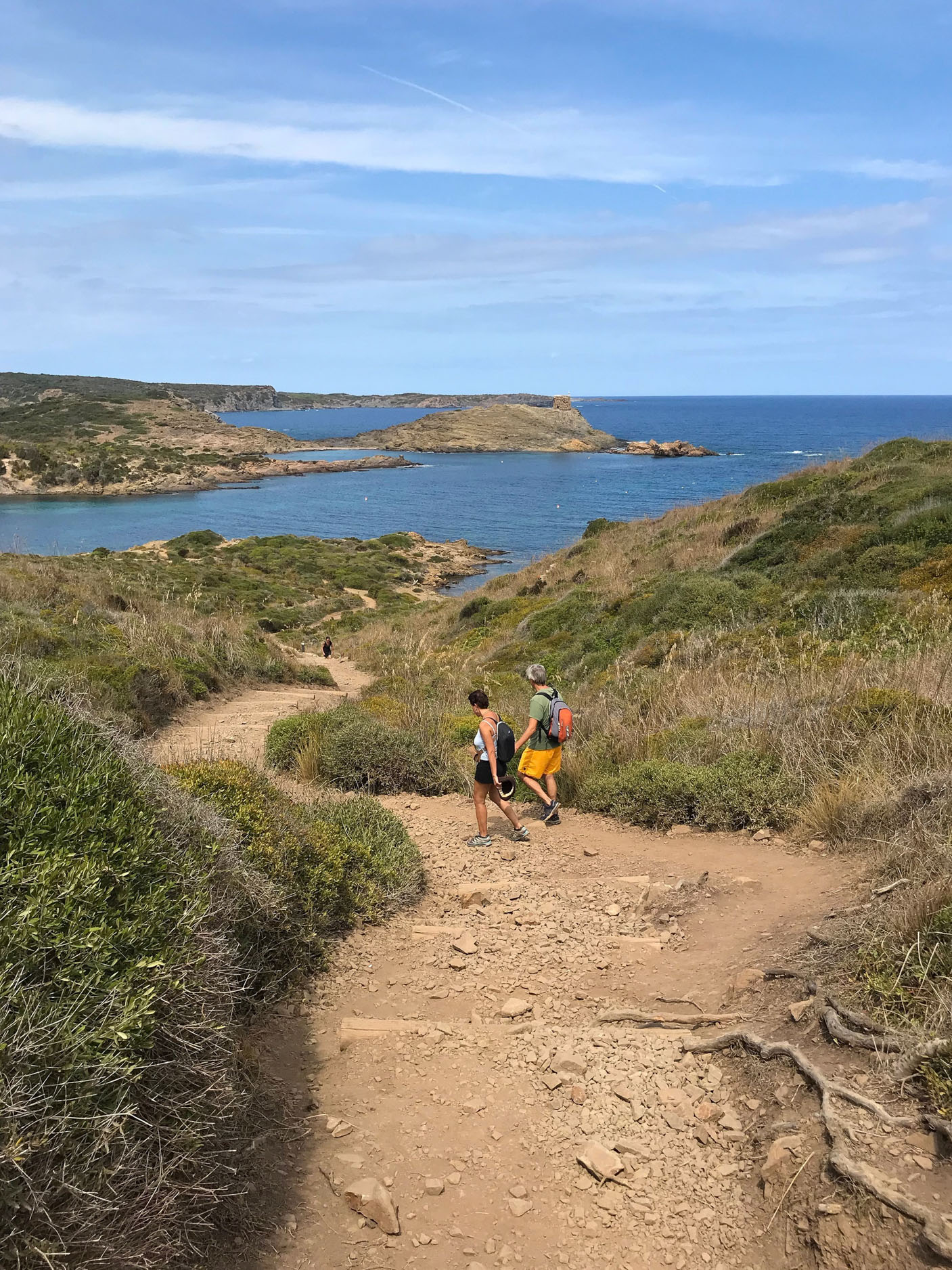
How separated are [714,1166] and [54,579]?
18662 mm

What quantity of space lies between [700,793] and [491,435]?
475 feet

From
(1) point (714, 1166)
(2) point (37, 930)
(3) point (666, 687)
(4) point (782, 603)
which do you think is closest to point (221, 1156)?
(2) point (37, 930)

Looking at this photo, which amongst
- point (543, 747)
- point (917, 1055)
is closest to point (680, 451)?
point (543, 747)

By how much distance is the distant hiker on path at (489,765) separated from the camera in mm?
7523

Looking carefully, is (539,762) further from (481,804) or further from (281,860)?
(281,860)

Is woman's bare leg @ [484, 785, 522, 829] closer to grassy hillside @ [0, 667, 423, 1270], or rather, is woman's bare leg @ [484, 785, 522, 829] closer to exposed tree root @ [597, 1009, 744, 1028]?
exposed tree root @ [597, 1009, 744, 1028]

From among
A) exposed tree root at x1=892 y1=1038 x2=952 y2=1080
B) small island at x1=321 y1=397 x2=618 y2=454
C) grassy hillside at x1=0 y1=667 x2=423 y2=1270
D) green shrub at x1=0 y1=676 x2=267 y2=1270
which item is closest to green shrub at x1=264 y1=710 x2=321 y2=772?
grassy hillside at x1=0 y1=667 x2=423 y2=1270

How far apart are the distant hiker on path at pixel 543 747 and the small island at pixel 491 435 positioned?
433 feet

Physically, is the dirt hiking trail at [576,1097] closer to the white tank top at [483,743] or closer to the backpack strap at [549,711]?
the white tank top at [483,743]

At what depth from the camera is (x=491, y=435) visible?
147m

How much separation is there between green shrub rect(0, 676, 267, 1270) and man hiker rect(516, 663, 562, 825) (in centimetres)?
450

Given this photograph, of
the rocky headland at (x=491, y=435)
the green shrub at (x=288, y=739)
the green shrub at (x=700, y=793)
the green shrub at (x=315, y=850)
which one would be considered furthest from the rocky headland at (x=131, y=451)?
the green shrub at (x=315, y=850)

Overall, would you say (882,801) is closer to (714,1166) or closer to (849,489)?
(714,1166)

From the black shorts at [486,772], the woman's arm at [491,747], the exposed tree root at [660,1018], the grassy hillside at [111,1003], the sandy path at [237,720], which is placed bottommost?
the sandy path at [237,720]
